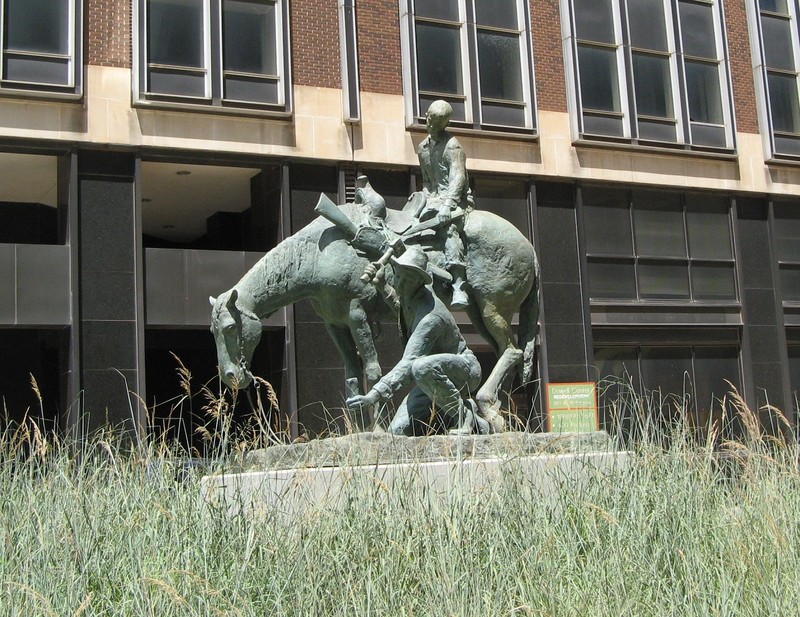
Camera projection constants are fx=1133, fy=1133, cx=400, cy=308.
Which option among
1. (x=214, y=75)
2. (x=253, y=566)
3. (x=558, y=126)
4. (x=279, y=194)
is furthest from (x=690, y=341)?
(x=253, y=566)

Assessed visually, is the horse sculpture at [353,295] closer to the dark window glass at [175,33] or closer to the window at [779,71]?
the dark window glass at [175,33]

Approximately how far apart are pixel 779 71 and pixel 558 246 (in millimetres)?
8669

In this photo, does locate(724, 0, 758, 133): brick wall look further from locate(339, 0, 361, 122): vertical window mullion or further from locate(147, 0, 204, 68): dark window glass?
locate(147, 0, 204, 68): dark window glass

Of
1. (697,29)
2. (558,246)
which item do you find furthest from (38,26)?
(697,29)

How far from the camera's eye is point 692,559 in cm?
651

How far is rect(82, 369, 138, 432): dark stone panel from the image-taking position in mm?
20422

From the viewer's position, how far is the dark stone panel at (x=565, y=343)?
2469 cm

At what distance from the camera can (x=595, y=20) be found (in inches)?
1049

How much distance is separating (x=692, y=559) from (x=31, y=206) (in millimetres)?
20899

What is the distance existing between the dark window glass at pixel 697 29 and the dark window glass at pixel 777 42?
1619 millimetres

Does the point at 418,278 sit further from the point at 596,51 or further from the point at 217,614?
the point at 596,51

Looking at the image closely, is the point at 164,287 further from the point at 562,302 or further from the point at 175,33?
the point at 562,302

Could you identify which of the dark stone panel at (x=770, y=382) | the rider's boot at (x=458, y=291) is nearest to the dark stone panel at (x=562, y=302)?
the dark stone panel at (x=770, y=382)

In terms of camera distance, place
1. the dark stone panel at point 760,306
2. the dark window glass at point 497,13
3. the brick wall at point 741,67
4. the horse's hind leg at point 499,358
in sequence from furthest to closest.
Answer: the brick wall at point 741,67 < the dark stone panel at point 760,306 < the dark window glass at point 497,13 < the horse's hind leg at point 499,358
